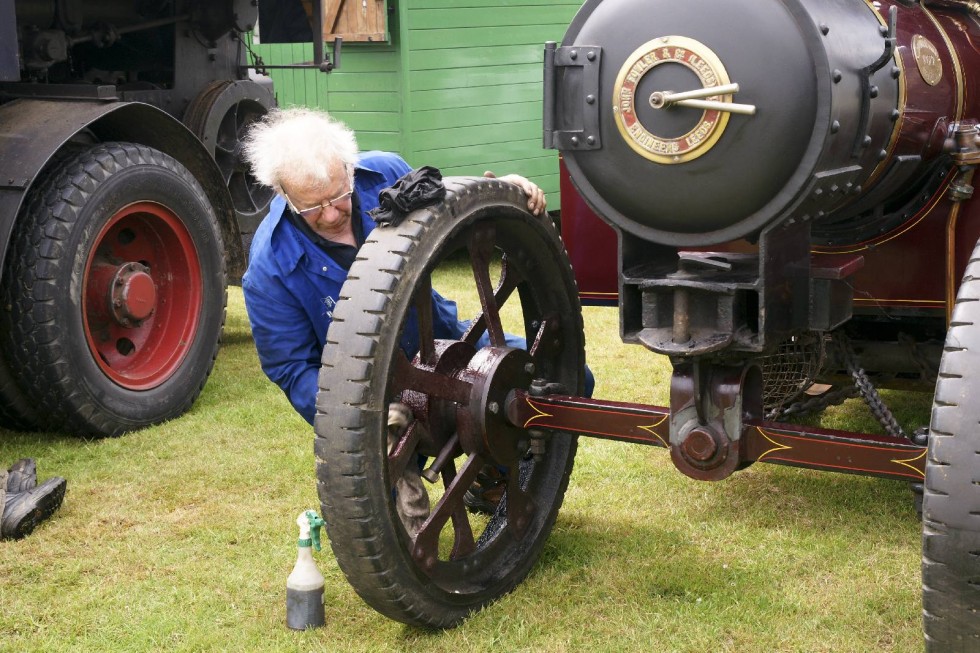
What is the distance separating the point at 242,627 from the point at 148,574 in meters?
0.47

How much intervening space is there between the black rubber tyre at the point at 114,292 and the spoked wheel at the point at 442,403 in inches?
61.6

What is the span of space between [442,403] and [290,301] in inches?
23.3

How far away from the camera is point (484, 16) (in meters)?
7.84

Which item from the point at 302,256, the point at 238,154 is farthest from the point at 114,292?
the point at 302,256

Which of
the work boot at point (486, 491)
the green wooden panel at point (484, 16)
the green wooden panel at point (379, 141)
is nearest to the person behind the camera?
the work boot at point (486, 491)

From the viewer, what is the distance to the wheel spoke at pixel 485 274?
2.72m

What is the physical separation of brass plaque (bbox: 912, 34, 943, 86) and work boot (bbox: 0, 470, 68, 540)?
2692 mm

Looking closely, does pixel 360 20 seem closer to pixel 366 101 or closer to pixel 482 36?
pixel 366 101

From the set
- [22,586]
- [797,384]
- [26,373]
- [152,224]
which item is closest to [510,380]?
[797,384]

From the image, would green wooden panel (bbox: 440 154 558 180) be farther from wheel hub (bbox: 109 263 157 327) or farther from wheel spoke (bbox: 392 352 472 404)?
wheel spoke (bbox: 392 352 472 404)

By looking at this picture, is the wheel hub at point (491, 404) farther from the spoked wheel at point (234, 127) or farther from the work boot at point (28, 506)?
the spoked wheel at point (234, 127)

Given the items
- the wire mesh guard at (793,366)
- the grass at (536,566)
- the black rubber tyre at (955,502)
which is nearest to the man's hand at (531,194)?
the wire mesh guard at (793,366)

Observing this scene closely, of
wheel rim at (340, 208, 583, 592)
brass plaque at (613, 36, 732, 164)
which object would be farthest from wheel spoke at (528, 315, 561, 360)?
brass plaque at (613, 36, 732, 164)

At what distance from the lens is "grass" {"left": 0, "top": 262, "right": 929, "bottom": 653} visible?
8.86ft
